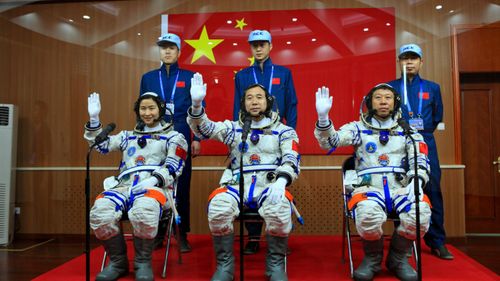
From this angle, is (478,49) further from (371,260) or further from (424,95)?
(371,260)

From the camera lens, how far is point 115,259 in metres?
3.30

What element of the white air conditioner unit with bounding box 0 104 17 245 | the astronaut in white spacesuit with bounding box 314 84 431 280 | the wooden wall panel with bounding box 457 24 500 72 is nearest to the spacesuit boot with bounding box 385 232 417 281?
the astronaut in white spacesuit with bounding box 314 84 431 280

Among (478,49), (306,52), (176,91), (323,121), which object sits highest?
(306,52)

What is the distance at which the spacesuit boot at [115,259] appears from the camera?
10.6ft

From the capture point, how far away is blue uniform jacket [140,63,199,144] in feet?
13.9

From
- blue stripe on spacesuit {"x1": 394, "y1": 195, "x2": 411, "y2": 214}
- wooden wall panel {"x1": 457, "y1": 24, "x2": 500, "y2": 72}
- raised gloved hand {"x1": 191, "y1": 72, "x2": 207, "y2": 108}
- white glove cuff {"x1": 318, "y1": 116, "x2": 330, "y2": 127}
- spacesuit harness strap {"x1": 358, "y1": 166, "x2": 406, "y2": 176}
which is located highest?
wooden wall panel {"x1": 457, "y1": 24, "x2": 500, "y2": 72}

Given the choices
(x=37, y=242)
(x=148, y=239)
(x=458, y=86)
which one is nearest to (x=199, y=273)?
(x=148, y=239)

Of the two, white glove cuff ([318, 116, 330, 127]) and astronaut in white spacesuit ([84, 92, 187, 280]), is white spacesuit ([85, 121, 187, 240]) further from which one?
white glove cuff ([318, 116, 330, 127])

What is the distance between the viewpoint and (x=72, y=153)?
5.23 metres

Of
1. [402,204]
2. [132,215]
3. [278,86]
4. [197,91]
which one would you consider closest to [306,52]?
[278,86]

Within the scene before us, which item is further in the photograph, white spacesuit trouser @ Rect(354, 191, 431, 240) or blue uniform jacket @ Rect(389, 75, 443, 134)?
blue uniform jacket @ Rect(389, 75, 443, 134)

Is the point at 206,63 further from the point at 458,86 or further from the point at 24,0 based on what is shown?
the point at 458,86

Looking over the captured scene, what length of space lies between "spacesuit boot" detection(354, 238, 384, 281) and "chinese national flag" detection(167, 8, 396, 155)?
206 centimetres

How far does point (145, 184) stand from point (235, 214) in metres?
0.72
